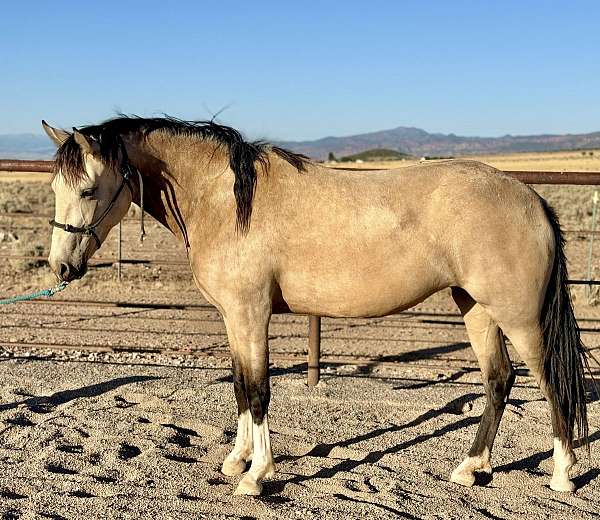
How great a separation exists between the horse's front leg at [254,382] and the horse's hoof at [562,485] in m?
1.52

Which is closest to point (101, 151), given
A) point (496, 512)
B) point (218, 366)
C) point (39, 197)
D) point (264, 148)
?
point (264, 148)

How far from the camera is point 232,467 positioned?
12.4 ft

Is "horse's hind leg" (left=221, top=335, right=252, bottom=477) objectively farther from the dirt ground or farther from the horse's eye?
the horse's eye

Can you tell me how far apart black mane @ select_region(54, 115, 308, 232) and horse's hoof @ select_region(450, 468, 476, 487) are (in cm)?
177

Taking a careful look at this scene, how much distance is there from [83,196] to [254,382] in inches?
52.0

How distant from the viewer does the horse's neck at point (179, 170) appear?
373cm

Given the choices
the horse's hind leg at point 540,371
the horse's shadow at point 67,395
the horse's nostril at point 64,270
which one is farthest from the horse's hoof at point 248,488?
the horse's shadow at point 67,395

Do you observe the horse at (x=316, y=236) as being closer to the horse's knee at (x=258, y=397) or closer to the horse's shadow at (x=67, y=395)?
the horse's knee at (x=258, y=397)

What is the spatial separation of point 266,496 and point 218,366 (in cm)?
299

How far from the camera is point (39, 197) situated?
93.6 feet

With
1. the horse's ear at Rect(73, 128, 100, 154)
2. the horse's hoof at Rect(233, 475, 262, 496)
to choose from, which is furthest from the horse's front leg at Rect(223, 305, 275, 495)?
the horse's ear at Rect(73, 128, 100, 154)

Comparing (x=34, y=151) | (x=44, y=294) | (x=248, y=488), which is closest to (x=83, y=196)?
(x=44, y=294)

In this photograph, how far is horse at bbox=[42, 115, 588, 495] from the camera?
3512mm

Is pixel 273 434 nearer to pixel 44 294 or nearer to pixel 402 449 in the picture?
pixel 402 449
